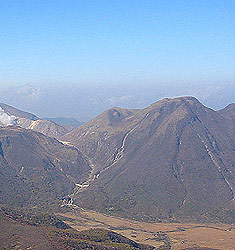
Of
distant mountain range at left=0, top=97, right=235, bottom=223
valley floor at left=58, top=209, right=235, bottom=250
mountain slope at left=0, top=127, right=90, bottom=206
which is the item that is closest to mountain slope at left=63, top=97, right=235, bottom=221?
distant mountain range at left=0, top=97, right=235, bottom=223

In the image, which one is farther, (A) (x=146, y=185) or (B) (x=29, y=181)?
(B) (x=29, y=181)

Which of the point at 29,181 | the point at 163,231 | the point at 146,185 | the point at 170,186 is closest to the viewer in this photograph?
the point at 163,231

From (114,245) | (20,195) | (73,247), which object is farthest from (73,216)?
(73,247)

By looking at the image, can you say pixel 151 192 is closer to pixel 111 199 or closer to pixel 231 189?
pixel 111 199

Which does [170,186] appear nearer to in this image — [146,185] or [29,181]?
[146,185]

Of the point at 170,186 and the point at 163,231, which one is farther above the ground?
the point at 170,186

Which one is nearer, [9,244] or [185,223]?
[9,244]

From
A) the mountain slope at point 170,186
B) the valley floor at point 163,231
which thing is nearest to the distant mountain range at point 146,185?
the mountain slope at point 170,186

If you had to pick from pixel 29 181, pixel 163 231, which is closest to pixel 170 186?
pixel 163 231
